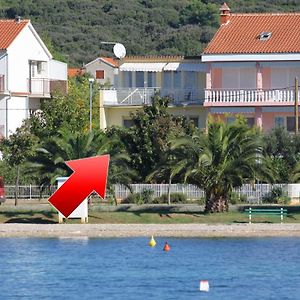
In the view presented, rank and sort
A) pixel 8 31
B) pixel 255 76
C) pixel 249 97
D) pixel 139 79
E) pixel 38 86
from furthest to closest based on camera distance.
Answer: pixel 38 86, pixel 8 31, pixel 139 79, pixel 255 76, pixel 249 97

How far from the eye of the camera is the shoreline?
5638 cm

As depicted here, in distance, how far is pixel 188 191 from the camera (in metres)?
69.1

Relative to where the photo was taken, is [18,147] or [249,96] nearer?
[18,147]

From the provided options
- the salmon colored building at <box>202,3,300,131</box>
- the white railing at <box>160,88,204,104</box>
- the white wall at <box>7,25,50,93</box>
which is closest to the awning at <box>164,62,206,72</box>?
the salmon colored building at <box>202,3,300,131</box>

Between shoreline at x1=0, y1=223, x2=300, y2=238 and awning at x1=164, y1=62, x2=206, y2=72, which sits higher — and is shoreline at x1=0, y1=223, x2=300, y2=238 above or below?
below

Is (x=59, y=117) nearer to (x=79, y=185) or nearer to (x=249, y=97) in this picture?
(x=249, y=97)

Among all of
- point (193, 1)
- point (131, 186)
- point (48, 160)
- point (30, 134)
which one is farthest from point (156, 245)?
point (193, 1)

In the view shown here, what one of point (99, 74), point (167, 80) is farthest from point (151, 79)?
point (99, 74)

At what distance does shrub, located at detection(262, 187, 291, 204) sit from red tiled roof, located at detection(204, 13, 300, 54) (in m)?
15.7

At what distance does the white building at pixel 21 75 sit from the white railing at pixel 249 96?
12.1 m

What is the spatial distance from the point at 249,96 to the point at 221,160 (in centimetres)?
2244

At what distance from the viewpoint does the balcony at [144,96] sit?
277ft

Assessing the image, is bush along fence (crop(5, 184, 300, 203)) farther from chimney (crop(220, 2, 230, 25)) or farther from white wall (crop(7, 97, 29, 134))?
chimney (crop(220, 2, 230, 25))

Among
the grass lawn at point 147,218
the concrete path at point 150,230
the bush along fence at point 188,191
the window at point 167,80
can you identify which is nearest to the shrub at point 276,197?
the bush along fence at point 188,191
